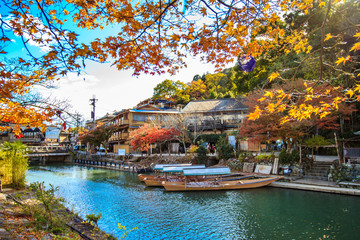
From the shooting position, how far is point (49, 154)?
37.5 m

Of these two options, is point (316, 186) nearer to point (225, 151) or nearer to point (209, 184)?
point (209, 184)

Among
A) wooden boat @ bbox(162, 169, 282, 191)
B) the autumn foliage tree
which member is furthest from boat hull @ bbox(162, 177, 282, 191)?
the autumn foliage tree

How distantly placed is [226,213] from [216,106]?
2585 centimetres

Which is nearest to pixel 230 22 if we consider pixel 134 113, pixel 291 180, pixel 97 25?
pixel 97 25

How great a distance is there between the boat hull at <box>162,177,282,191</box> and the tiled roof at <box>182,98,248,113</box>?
1909cm

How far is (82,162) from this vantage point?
119ft

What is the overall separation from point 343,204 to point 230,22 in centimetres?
1128

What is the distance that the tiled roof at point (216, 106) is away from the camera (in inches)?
1326

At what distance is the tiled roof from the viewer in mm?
33688

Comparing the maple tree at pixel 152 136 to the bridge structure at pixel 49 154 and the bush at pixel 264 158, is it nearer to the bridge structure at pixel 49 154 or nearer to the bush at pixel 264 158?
the bush at pixel 264 158

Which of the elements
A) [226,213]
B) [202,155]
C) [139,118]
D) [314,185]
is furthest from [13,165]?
[139,118]

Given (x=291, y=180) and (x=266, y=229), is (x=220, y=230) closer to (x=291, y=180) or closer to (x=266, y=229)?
(x=266, y=229)

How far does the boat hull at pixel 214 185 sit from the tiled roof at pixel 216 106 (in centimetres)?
1909

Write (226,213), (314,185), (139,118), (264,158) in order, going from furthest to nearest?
(139,118) < (264,158) < (314,185) < (226,213)
